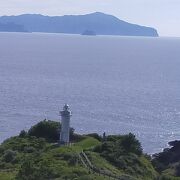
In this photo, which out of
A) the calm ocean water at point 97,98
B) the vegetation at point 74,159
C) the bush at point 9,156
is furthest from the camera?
the calm ocean water at point 97,98

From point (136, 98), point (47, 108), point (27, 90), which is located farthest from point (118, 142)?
point (27, 90)

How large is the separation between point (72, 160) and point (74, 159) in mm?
145

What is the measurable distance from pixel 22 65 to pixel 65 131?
12101 centimetres

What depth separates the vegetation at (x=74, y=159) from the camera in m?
29.6

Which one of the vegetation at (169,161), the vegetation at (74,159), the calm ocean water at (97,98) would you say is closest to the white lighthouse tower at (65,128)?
the vegetation at (74,159)

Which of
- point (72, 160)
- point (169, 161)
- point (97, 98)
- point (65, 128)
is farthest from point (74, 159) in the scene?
point (97, 98)

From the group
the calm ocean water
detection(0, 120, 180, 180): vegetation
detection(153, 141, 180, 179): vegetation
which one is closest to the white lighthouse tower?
detection(0, 120, 180, 180): vegetation

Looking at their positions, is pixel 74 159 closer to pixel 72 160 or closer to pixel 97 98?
pixel 72 160

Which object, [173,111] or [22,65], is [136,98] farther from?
[22,65]

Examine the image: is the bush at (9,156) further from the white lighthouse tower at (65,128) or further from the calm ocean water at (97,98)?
the calm ocean water at (97,98)

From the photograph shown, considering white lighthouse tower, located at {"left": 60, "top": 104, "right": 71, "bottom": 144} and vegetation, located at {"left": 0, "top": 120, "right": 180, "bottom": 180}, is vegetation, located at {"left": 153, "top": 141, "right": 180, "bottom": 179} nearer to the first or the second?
vegetation, located at {"left": 0, "top": 120, "right": 180, "bottom": 180}

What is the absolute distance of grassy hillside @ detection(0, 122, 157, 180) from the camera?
2930 cm

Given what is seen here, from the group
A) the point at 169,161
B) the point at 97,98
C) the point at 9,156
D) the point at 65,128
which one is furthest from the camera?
the point at 97,98

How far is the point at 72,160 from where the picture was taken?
3381 centimetres
